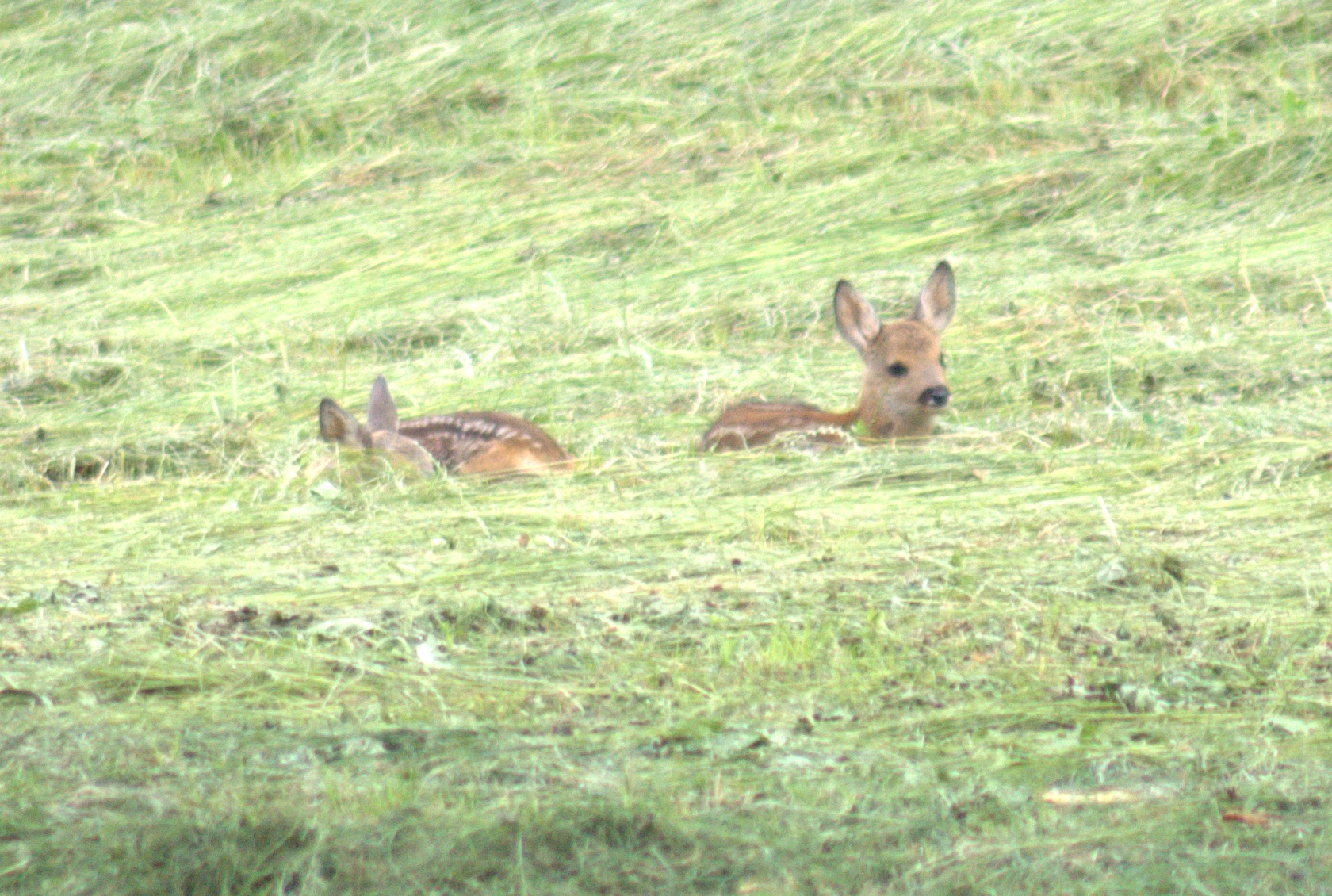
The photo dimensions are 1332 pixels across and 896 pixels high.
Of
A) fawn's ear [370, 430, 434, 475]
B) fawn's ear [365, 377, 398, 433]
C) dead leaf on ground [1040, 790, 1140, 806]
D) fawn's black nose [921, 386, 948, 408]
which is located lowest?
fawn's black nose [921, 386, 948, 408]

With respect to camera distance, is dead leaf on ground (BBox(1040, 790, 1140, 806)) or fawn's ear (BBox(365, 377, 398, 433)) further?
fawn's ear (BBox(365, 377, 398, 433))

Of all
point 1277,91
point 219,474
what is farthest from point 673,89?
point 219,474

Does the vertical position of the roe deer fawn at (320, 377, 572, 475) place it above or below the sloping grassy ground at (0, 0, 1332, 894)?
below

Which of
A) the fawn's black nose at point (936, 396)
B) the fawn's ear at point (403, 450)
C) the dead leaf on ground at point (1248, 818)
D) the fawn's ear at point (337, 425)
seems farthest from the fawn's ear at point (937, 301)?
the dead leaf on ground at point (1248, 818)

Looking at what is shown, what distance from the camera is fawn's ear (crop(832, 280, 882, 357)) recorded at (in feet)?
24.7

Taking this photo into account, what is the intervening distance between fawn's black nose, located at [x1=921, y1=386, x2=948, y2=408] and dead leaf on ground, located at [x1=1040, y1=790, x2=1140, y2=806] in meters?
4.33

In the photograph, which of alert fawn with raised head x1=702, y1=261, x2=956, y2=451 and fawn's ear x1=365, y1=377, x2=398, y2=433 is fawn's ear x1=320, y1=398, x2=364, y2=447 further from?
alert fawn with raised head x1=702, y1=261, x2=956, y2=451

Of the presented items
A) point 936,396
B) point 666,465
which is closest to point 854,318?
point 936,396

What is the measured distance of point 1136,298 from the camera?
303 inches

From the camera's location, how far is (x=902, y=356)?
729 cm

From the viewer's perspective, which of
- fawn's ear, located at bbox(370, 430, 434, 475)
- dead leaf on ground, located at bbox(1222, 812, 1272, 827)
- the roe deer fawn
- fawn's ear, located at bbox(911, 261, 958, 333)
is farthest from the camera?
fawn's ear, located at bbox(911, 261, 958, 333)

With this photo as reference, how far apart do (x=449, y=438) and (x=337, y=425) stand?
44cm

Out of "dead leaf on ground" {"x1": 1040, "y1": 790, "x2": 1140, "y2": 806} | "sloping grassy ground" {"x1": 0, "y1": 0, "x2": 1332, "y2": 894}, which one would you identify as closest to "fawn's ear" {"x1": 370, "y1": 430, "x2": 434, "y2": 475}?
"sloping grassy ground" {"x1": 0, "y1": 0, "x2": 1332, "y2": 894}

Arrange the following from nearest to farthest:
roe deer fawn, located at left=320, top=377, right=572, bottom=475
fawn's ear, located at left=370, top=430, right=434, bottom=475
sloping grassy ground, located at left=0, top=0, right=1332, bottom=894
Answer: sloping grassy ground, located at left=0, top=0, right=1332, bottom=894
roe deer fawn, located at left=320, top=377, right=572, bottom=475
fawn's ear, located at left=370, top=430, right=434, bottom=475
